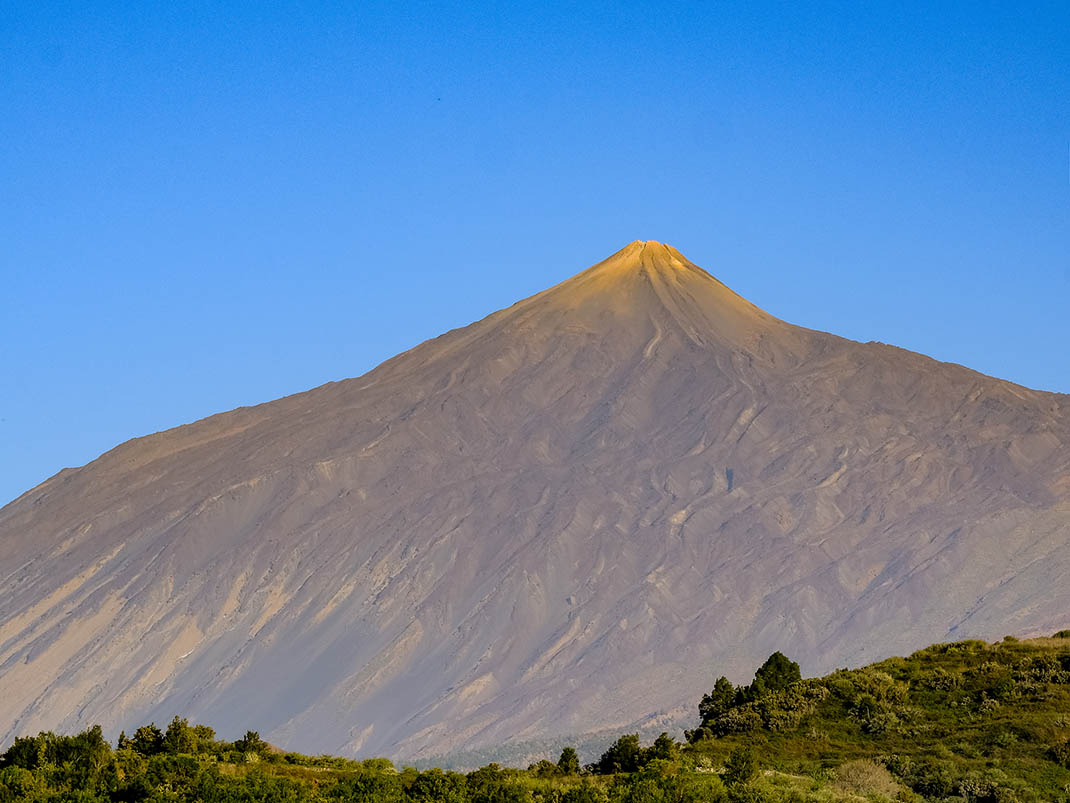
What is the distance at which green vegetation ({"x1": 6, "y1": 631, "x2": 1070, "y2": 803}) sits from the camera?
38938mm

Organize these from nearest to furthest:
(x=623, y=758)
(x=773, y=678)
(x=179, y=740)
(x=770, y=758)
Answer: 1. (x=179, y=740)
2. (x=623, y=758)
3. (x=770, y=758)
4. (x=773, y=678)

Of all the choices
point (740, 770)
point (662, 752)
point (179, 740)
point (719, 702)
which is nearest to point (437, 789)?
point (740, 770)

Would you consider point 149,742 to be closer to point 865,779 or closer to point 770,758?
point 770,758

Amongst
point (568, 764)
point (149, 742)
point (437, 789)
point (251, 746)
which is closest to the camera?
point (437, 789)

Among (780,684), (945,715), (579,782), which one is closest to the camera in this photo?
(579,782)

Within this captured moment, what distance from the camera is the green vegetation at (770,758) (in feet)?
128

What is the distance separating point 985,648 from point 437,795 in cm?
2068

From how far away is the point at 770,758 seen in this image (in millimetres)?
47125

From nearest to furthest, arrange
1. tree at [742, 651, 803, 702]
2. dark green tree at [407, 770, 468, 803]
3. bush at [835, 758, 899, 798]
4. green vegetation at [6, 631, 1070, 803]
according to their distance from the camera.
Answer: dark green tree at [407, 770, 468, 803] < green vegetation at [6, 631, 1070, 803] < bush at [835, 758, 899, 798] < tree at [742, 651, 803, 702]

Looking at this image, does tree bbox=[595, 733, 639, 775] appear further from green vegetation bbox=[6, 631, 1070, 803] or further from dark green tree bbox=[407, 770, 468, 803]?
dark green tree bbox=[407, 770, 468, 803]

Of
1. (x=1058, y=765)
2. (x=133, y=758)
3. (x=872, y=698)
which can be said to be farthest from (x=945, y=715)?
(x=133, y=758)

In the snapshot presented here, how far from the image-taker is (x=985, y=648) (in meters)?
54.8

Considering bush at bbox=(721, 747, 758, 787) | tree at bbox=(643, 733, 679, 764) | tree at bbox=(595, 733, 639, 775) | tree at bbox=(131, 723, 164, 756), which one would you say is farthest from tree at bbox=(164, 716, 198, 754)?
bush at bbox=(721, 747, 758, 787)

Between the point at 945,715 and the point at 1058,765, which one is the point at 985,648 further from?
the point at 1058,765
